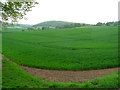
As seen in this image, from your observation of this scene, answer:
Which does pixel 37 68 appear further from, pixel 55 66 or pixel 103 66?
pixel 103 66

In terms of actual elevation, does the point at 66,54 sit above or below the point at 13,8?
below

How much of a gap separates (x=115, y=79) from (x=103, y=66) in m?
6.42

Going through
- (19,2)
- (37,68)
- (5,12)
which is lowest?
(37,68)

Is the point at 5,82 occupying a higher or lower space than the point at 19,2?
lower

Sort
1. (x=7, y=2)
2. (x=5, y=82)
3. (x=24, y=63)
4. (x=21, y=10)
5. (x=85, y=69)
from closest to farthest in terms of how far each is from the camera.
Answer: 1. (x=5, y=82)
2. (x=7, y=2)
3. (x=21, y=10)
4. (x=85, y=69)
5. (x=24, y=63)

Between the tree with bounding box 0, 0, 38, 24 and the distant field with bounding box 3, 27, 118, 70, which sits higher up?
the tree with bounding box 0, 0, 38, 24

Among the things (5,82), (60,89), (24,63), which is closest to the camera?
(60,89)

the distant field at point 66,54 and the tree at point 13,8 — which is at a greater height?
the tree at point 13,8

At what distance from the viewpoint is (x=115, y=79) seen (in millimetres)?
12539

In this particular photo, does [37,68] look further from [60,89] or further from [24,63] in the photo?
[60,89]

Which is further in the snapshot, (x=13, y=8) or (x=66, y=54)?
(x=66, y=54)

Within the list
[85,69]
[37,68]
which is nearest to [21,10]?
[37,68]

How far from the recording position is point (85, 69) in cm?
1830

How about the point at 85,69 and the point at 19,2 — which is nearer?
the point at 19,2
